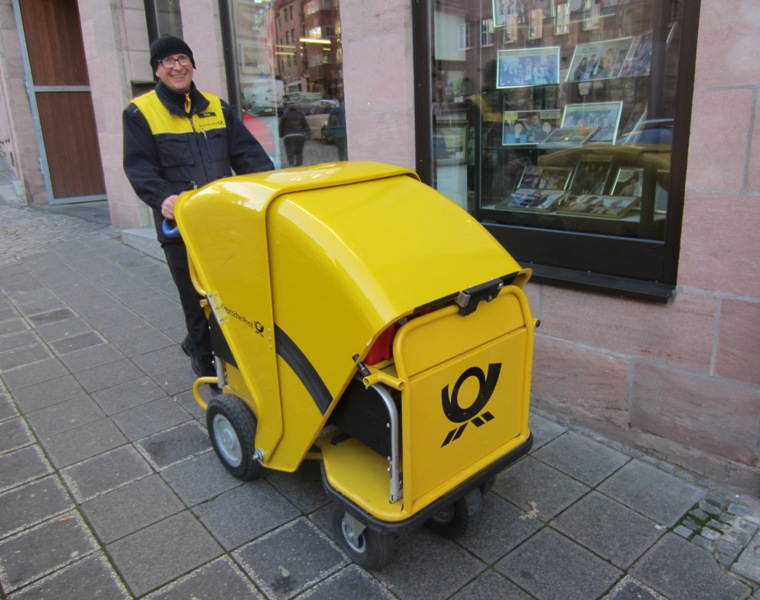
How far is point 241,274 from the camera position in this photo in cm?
243

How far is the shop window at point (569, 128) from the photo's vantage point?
9.99 ft

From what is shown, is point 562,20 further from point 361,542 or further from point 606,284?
point 361,542

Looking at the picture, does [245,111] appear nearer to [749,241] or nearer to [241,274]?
[241,274]

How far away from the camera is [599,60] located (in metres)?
3.39

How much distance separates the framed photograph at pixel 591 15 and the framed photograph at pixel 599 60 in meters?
0.10

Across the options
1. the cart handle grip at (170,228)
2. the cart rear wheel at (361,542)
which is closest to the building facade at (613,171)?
the cart rear wheel at (361,542)

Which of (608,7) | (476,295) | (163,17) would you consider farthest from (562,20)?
(163,17)

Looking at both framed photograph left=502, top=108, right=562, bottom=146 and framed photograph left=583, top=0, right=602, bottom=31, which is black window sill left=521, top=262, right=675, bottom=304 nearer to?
framed photograph left=502, top=108, right=562, bottom=146

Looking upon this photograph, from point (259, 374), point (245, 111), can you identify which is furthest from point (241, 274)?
point (245, 111)

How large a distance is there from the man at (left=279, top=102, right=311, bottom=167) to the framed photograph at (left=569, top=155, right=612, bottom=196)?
2880 mm

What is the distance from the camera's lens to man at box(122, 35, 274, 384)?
3.30 m

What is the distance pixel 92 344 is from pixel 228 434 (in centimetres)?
232

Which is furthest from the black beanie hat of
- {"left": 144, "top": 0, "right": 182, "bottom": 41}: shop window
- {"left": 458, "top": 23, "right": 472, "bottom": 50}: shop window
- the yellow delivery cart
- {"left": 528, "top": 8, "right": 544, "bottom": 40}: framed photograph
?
{"left": 144, "top": 0, "right": 182, "bottom": 41}: shop window

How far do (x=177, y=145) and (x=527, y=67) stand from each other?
2.09 meters
